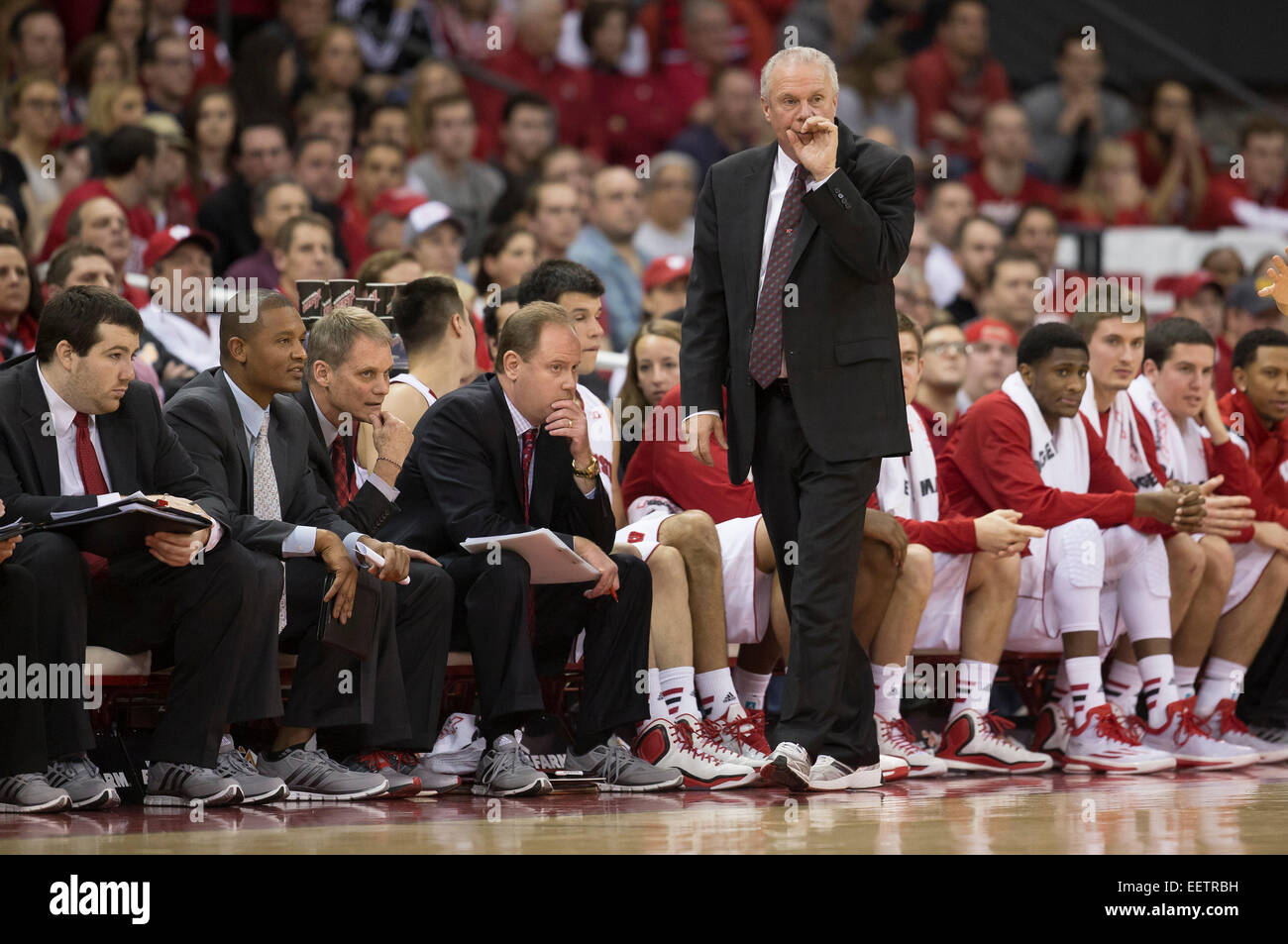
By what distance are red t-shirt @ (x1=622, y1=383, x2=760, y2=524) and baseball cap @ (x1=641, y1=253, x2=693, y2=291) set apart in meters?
1.83

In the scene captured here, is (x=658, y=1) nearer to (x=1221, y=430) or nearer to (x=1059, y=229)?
(x=1059, y=229)

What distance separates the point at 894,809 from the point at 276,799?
171 centimetres

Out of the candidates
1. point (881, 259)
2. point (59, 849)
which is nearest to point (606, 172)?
point (881, 259)

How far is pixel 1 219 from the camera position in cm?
723

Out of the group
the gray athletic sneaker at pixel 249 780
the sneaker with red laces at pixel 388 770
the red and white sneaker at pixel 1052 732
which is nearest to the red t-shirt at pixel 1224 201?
the red and white sneaker at pixel 1052 732

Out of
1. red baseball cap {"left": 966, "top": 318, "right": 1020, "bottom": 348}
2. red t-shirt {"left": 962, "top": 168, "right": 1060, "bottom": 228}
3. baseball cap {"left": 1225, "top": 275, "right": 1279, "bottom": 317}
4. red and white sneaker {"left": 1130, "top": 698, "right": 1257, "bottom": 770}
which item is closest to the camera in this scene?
red and white sneaker {"left": 1130, "top": 698, "right": 1257, "bottom": 770}

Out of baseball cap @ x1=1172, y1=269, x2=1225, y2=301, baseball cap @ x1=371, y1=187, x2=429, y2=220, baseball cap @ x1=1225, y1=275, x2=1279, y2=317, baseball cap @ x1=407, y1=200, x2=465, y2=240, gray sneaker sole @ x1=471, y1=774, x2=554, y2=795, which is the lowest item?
gray sneaker sole @ x1=471, y1=774, x2=554, y2=795

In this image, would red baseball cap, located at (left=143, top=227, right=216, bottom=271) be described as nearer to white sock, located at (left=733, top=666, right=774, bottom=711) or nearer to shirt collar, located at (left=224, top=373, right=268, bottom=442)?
shirt collar, located at (left=224, top=373, right=268, bottom=442)

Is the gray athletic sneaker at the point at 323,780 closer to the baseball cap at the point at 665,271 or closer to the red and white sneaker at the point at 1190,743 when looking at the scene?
the red and white sneaker at the point at 1190,743

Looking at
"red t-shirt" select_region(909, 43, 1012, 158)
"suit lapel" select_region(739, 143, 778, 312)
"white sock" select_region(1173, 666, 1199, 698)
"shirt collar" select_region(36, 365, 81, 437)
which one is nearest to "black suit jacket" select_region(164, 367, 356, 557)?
"shirt collar" select_region(36, 365, 81, 437)

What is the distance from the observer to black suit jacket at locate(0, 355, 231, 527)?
4.98m

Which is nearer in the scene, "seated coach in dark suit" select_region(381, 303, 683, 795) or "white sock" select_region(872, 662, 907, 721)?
"seated coach in dark suit" select_region(381, 303, 683, 795)

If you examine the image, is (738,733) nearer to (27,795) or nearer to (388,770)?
(388,770)
